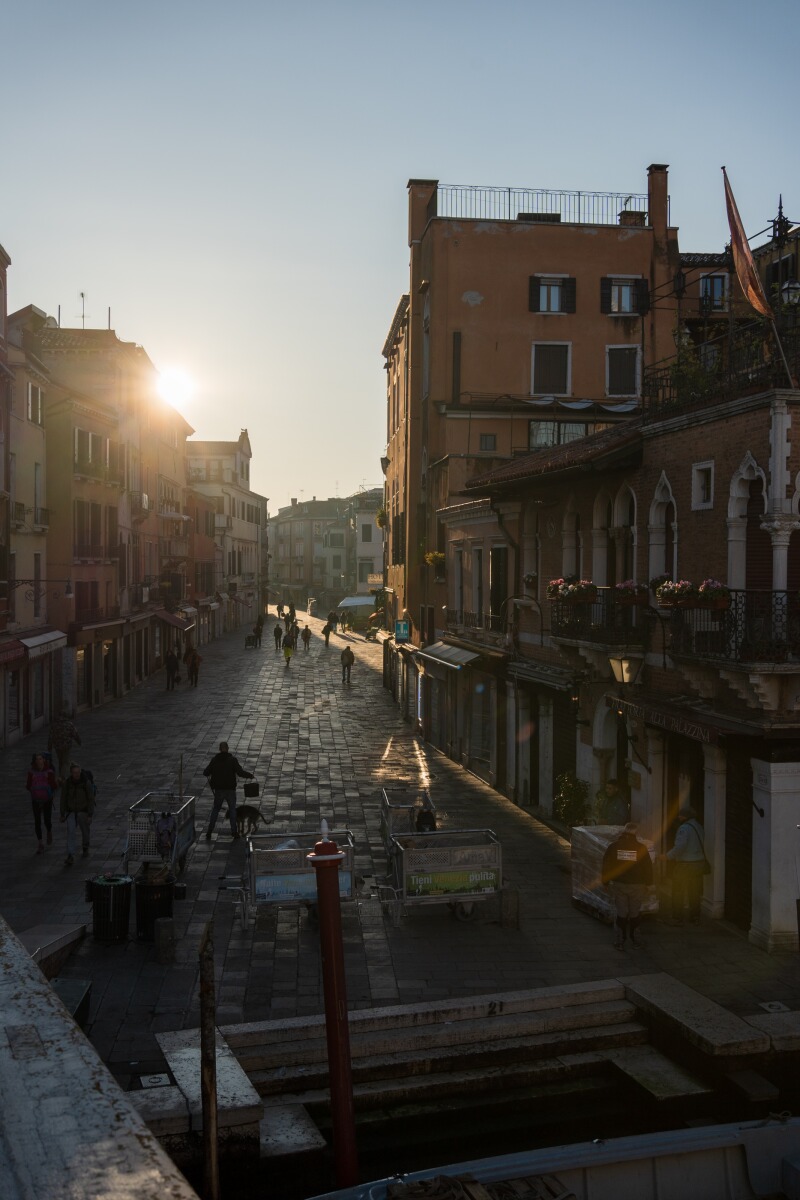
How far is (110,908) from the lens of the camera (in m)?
13.3

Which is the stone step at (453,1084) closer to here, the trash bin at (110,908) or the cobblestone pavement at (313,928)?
the cobblestone pavement at (313,928)

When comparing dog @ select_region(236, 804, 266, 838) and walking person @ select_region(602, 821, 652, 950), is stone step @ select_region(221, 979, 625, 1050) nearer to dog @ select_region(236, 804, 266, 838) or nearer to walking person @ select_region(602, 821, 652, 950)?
walking person @ select_region(602, 821, 652, 950)

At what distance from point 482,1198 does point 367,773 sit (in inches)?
773

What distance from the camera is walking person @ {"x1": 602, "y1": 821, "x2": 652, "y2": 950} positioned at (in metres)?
13.3

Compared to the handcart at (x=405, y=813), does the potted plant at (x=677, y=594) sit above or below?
above

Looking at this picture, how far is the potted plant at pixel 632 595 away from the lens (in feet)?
52.4

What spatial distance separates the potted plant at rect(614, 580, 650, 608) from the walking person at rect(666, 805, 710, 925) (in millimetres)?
3102

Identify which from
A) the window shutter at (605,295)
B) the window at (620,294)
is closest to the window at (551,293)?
the window shutter at (605,295)

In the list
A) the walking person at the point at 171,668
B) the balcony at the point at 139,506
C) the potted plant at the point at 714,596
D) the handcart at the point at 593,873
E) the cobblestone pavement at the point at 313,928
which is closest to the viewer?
the cobblestone pavement at the point at 313,928

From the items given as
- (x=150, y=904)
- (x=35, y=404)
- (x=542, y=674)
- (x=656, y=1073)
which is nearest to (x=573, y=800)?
(x=542, y=674)

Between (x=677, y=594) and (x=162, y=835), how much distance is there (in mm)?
7764

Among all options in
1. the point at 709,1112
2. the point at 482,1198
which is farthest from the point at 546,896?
the point at 482,1198

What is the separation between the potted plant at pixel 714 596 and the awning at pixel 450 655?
1252 cm

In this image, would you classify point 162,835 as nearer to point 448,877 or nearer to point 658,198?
point 448,877
